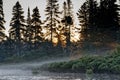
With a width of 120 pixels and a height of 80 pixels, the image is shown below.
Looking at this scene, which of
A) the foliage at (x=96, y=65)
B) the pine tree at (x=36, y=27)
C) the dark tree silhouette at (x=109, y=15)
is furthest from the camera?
the pine tree at (x=36, y=27)

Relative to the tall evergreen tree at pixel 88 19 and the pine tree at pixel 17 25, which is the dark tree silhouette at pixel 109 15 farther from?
the pine tree at pixel 17 25

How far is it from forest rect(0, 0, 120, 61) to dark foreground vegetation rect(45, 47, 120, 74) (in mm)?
22006

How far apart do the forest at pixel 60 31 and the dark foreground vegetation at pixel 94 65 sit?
22006 millimetres

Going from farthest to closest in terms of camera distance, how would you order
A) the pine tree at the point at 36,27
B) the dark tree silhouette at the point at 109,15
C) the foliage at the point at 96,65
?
1. the pine tree at the point at 36,27
2. the dark tree silhouette at the point at 109,15
3. the foliage at the point at 96,65

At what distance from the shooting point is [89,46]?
57281 millimetres

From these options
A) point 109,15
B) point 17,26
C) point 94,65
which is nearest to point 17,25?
point 17,26

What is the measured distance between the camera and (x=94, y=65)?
3033 centimetres

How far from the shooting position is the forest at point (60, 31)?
5750 centimetres

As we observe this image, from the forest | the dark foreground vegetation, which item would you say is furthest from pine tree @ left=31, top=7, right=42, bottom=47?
the dark foreground vegetation

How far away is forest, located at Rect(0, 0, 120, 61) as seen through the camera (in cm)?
5750

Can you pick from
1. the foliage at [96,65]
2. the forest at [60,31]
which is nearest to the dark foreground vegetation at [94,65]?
the foliage at [96,65]

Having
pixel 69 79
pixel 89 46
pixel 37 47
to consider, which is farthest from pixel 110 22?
pixel 69 79

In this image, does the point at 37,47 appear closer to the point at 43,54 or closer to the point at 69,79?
the point at 43,54

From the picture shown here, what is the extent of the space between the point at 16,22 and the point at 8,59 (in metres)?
10.6
